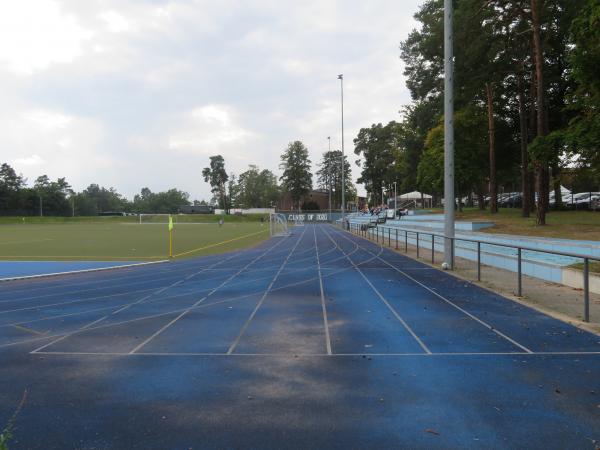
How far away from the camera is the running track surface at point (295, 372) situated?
354 cm

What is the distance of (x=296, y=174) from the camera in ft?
364

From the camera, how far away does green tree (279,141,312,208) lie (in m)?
110

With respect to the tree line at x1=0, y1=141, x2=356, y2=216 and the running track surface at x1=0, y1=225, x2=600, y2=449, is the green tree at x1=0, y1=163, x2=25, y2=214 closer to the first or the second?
the tree line at x1=0, y1=141, x2=356, y2=216

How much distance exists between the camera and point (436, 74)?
125 feet

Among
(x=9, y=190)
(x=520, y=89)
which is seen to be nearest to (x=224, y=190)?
(x=9, y=190)

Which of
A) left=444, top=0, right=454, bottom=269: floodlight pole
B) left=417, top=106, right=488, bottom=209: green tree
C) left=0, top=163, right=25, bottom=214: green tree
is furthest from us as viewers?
left=0, top=163, right=25, bottom=214: green tree

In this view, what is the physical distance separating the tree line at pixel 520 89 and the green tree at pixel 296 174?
202 feet

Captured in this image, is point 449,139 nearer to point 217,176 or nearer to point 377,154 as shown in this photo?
point 377,154

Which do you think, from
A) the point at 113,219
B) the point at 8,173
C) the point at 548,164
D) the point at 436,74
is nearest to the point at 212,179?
the point at 113,219

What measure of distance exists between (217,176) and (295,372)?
13008 cm

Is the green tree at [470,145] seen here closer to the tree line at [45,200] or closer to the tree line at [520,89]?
the tree line at [520,89]

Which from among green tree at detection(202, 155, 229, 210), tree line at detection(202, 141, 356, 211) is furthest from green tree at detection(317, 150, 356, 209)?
green tree at detection(202, 155, 229, 210)

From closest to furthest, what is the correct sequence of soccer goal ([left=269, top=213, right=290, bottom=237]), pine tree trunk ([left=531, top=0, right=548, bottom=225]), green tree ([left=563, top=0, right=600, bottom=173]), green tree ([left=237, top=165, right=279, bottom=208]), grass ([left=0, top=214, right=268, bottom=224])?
green tree ([left=563, top=0, right=600, bottom=173]) < pine tree trunk ([left=531, top=0, right=548, bottom=225]) < soccer goal ([left=269, top=213, right=290, bottom=237]) < grass ([left=0, top=214, right=268, bottom=224]) < green tree ([left=237, top=165, right=279, bottom=208])

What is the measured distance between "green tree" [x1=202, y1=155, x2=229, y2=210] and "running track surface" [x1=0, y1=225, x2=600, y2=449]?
124 meters
